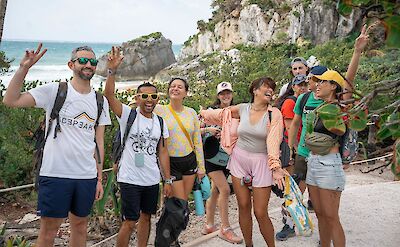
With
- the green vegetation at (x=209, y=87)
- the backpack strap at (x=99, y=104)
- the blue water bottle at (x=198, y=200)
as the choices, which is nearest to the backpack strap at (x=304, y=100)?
the green vegetation at (x=209, y=87)

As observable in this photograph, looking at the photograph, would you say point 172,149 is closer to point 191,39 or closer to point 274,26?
point 274,26

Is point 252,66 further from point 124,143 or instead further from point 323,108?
point 323,108

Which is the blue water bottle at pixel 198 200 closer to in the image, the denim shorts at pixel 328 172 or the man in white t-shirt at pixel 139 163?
the man in white t-shirt at pixel 139 163

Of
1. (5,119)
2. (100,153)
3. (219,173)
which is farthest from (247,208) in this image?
(5,119)

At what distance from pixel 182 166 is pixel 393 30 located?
128 inches

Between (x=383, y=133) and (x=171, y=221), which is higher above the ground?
(x=383, y=133)

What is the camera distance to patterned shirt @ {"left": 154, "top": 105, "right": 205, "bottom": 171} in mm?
4074

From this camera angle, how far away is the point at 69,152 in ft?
10.5

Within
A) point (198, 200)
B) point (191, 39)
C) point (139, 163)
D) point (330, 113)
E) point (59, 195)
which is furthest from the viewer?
point (191, 39)

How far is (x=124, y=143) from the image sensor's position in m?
3.72

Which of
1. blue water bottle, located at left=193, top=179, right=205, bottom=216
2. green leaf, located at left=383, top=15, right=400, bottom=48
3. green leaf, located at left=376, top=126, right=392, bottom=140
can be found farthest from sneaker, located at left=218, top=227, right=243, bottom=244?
green leaf, located at left=383, top=15, right=400, bottom=48

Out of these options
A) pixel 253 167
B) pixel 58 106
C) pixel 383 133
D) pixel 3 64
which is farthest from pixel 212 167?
pixel 3 64

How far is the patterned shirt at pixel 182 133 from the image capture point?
4.07 metres

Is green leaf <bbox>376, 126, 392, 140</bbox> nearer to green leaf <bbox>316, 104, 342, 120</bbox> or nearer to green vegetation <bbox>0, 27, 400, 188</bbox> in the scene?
green leaf <bbox>316, 104, 342, 120</bbox>
